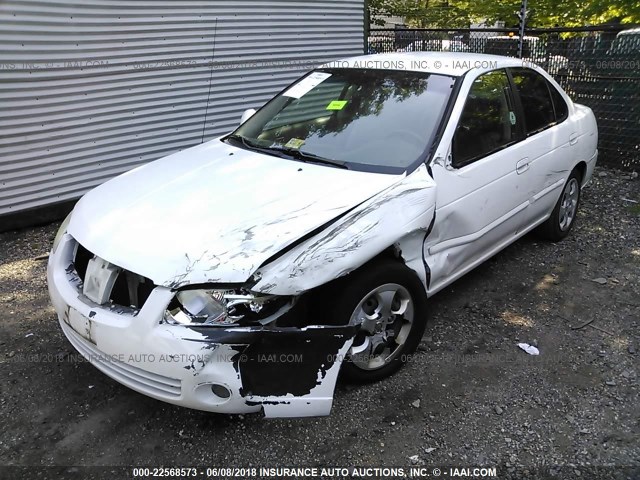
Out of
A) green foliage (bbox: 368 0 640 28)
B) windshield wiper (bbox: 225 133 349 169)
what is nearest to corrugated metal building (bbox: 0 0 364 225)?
windshield wiper (bbox: 225 133 349 169)

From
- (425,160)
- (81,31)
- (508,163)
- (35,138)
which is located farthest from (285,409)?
(81,31)

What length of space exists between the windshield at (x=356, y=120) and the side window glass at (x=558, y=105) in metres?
1.39

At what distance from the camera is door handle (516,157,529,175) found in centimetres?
376

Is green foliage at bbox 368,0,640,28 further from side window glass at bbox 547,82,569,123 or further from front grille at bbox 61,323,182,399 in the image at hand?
front grille at bbox 61,323,182,399

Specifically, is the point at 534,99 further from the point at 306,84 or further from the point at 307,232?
the point at 307,232

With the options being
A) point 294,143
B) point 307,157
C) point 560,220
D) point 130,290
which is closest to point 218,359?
point 130,290

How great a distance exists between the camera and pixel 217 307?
2.36 metres

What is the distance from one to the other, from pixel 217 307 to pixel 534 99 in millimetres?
3113

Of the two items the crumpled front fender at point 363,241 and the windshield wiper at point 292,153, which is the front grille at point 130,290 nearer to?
the crumpled front fender at point 363,241

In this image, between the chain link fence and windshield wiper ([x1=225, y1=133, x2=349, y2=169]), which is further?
the chain link fence

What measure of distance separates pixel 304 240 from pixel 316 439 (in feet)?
3.22

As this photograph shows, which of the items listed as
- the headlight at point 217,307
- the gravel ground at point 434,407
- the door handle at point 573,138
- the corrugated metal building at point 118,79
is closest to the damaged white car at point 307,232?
the headlight at point 217,307

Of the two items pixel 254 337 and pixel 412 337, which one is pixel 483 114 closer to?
pixel 412 337

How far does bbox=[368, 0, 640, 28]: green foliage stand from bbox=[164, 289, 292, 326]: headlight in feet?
28.5
